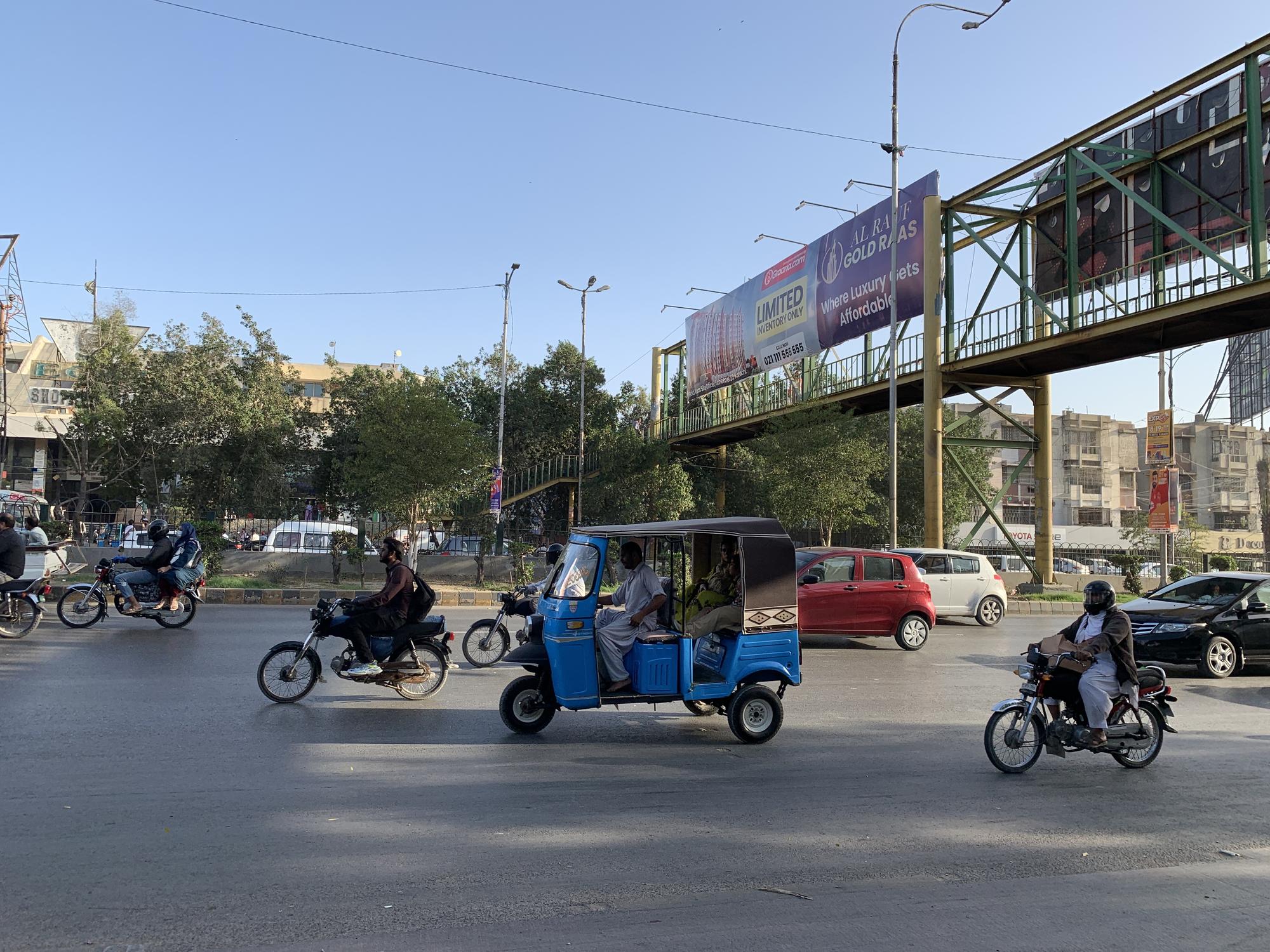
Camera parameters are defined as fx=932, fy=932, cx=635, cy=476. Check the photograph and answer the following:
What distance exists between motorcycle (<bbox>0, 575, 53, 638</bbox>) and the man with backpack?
6.19 m

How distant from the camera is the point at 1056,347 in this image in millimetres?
22438

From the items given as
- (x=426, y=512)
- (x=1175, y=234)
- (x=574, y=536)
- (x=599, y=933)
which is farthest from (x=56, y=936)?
(x=1175, y=234)

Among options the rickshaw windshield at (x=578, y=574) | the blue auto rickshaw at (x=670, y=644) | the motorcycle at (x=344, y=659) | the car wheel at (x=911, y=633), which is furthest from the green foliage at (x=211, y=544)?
the rickshaw windshield at (x=578, y=574)

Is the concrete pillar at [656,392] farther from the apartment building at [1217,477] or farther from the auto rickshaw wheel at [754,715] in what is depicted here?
the apartment building at [1217,477]

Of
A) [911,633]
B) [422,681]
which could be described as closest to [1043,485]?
[911,633]

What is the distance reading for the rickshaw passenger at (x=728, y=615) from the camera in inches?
323

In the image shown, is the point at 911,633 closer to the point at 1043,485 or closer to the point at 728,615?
the point at 728,615

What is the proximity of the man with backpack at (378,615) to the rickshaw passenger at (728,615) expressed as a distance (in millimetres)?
2767

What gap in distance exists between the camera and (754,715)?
8.05m

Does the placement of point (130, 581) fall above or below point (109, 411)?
below

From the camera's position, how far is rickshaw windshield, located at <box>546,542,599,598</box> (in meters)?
7.73

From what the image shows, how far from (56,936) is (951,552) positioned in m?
18.6

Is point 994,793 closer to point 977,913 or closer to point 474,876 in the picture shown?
point 977,913

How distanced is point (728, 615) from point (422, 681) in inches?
126
